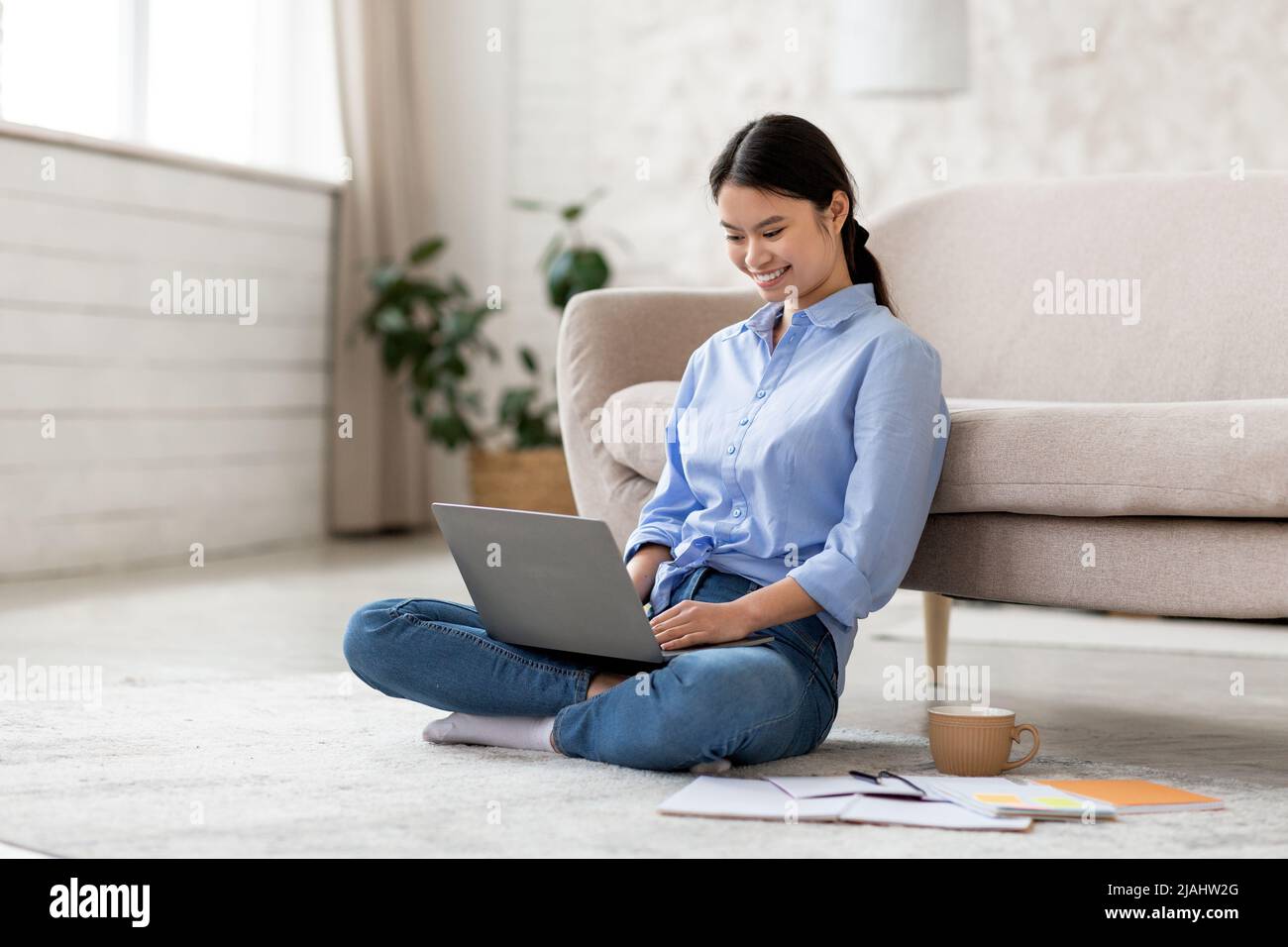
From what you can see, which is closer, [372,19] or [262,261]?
[262,261]

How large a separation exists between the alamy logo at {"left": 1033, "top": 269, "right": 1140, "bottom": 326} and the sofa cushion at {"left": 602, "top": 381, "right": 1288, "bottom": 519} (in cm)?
66

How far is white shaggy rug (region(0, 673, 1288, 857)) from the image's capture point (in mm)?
1370

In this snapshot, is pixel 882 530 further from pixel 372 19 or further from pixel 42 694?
pixel 372 19

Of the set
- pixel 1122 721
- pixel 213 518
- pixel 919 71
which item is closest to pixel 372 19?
pixel 213 518

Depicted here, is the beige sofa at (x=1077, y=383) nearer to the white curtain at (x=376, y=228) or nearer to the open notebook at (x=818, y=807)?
the open notebook at (x=818, y=807)

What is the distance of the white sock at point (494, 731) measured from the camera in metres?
1.76

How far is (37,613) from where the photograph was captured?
3037 millimetres

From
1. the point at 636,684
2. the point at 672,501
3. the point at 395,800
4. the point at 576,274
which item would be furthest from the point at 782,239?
the point at 576,274

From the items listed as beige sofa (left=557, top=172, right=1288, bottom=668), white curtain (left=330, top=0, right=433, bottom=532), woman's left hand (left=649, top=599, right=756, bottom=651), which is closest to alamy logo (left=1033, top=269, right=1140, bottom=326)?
beige sofa (left=557, top=172, right=1288, bottom=668)
